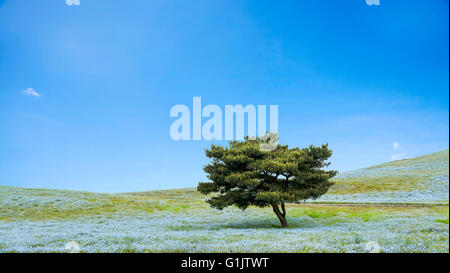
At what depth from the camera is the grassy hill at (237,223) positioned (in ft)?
52.4

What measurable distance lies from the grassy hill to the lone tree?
318 cm

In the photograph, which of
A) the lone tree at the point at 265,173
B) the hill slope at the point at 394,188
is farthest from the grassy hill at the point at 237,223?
the lone tree at the point at 265,173

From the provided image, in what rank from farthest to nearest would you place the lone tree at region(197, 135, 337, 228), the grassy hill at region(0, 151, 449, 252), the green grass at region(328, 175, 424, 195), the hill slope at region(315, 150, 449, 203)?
1. the green grass at region(328, 175, 424, 195)
2. the hill slope at region(315, 150, 449, 203)
3. the lone tree at region(197, 135, 337, 228)
4. the grassy hill at region(0, 151, 449, 252)

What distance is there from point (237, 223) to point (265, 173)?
27.3ft

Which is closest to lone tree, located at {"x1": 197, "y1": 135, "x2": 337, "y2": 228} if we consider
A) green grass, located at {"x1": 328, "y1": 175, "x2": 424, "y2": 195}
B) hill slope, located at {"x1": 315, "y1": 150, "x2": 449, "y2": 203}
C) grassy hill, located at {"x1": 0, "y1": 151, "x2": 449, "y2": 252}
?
grassy hill, located at {"x1": 0, "y1": 151, "x2": 449, "y2": 252}

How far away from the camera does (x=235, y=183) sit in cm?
2809

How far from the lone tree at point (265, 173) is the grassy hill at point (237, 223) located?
10.4 ft

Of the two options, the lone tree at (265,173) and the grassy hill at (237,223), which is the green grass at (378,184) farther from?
the lone tree at (265,173)

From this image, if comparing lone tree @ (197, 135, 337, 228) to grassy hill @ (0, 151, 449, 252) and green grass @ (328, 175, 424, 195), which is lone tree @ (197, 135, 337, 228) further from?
green grass @ (328, 175, 424, 195)

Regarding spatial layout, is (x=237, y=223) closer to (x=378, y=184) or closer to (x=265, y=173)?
(x=265, y=173)

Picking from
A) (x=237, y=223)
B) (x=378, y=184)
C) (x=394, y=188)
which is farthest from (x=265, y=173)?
(x=378, y=184)

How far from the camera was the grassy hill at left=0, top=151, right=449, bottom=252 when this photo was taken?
15969 mm
